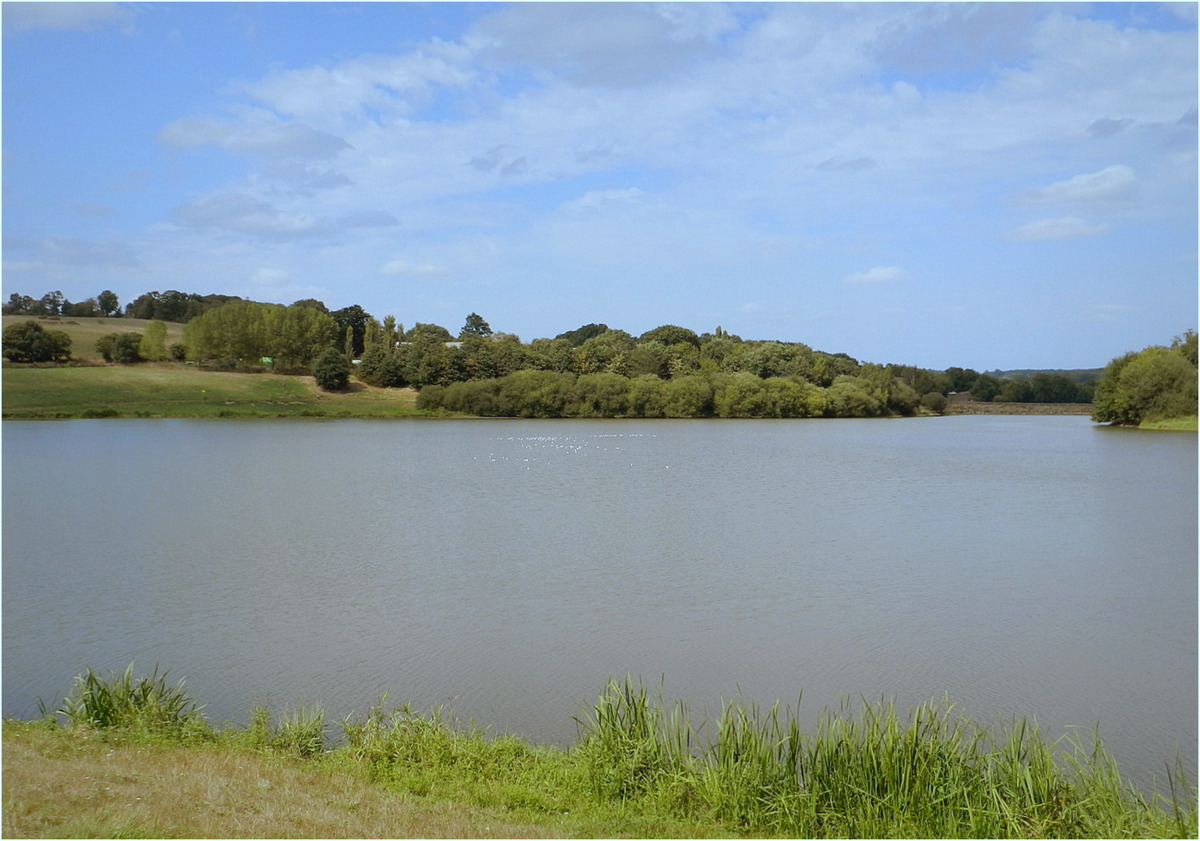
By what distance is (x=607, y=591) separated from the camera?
12.4 meters

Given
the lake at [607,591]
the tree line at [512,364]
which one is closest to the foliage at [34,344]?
the tree line at [512,364]

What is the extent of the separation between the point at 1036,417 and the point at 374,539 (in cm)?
8482

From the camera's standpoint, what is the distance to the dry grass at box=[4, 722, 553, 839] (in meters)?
4.54

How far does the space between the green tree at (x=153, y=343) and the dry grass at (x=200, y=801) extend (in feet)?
218

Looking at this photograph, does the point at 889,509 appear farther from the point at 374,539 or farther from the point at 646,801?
the point at 646,801

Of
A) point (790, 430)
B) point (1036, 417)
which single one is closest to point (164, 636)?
point (790, 430)

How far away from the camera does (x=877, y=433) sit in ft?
179

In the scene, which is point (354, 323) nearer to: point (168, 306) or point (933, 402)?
point (168, 306)

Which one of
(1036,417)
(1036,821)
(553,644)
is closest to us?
(1036,821)

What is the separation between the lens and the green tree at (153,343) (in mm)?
65438

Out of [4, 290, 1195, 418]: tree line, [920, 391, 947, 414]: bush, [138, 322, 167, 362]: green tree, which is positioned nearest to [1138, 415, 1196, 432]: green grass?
[4, 290, 1195, 418]: tree line

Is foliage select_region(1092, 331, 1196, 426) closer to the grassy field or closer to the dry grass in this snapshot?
the dry grass

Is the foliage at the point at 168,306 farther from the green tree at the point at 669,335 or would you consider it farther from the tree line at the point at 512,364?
the green tree at the point at 669,335

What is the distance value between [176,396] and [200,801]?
2412 inches
